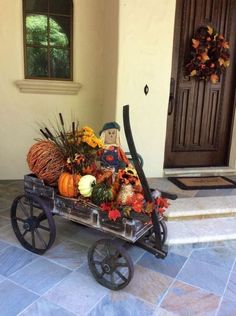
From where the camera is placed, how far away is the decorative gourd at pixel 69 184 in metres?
2.12

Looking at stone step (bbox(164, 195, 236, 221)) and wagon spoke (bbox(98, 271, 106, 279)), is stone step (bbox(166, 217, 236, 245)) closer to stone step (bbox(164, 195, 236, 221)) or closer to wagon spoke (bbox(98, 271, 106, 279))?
stone step (bbox(164, 195, 236, 221))

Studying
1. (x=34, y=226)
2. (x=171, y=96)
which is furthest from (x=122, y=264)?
(x=171, y=96)

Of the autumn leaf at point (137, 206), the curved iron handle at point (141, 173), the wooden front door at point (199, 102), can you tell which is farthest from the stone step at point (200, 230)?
the wooden front door at point (199, 102)

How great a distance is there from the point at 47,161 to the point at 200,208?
1.52m

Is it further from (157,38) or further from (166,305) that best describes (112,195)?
(157,38)

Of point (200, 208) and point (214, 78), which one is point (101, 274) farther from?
point (214, 78)

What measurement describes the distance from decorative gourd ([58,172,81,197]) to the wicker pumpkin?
11 centimetres

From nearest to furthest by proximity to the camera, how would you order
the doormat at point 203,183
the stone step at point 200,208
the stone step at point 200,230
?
the stone step at point 200,230 → the stone step at point 200,208 → the doormat at point 203,183

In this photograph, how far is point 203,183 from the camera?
140 inches

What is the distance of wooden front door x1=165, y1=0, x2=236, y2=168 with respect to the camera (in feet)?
11.5

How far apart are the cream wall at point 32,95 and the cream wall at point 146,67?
64 cm

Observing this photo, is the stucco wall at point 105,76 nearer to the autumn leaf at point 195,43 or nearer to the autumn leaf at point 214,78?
the autumn leaf at point 195,43

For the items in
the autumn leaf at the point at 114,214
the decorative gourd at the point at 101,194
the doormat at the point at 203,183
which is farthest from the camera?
the doormat at the point at 203,183

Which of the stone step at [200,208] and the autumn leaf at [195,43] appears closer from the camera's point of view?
the stone step at [200,208]
